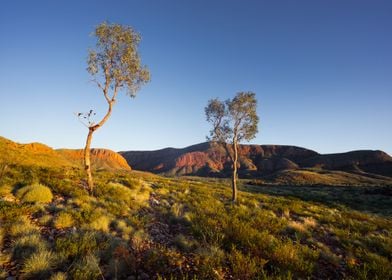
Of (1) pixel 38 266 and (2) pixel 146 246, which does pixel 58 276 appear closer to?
(1) pixel 38 266

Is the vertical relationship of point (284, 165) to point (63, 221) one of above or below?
above

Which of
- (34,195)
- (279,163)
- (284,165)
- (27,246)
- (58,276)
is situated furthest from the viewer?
(279,163)

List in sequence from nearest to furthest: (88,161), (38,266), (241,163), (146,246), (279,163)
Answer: (38,266)
(146,246)
(88,161)
(279,163)
(241,163)

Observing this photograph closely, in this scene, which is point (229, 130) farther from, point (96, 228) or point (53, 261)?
point (53, 261)

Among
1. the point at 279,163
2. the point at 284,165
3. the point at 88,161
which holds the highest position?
the point at 279,163

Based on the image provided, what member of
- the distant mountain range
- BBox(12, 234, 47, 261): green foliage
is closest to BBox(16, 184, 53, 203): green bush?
BBox(12, 234, 47, 261): green foliage

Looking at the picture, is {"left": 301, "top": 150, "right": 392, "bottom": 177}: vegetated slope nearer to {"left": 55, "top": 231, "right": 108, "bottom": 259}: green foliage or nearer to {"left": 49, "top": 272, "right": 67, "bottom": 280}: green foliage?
{"left": 55, "top": 231, "right": 108, "bottom": 259}: green foliage

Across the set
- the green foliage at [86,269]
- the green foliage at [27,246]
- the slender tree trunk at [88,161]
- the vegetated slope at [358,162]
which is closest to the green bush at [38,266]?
the green foliage at [27,246]

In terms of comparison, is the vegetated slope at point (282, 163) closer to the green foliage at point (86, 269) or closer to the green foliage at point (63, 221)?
the green foliage at point (63, 221)

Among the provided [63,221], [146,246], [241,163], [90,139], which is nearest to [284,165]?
[241,163]

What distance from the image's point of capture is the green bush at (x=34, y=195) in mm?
10387

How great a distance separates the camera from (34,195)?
10.7m

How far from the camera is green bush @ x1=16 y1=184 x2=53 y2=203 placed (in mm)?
10387

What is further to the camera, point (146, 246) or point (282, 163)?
point (282, 163)
